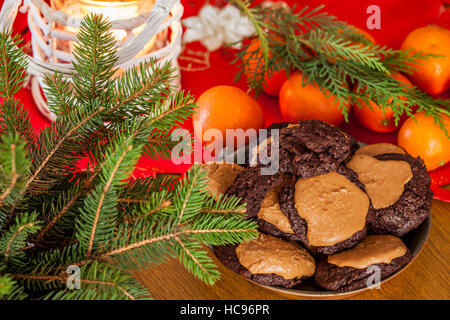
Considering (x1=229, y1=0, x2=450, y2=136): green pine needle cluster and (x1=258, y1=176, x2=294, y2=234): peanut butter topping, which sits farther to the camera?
(x1=229, y1=0, x2=450, y2=136): green pine needle cluster

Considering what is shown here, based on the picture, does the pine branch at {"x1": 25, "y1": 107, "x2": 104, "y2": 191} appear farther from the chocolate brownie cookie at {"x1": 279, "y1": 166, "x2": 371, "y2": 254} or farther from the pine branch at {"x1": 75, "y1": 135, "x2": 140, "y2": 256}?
the chocolate brownie cookie at {"x1": 279, "y1": 166, "x2": 371, "y2": 254}

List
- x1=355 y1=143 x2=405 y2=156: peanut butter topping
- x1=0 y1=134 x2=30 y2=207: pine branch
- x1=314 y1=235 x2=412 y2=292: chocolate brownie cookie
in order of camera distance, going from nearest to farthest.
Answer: x1=0 y1=134 x2=30 y2=207: pine branch < x1=314 y1=235 x2=412 y2=292: chocolate brownie cookie < x1=355 y1=143 x2=405 y2=156: peanut butter topping

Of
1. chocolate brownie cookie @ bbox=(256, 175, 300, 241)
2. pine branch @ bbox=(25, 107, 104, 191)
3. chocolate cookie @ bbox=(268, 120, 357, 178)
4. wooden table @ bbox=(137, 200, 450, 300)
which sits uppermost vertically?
pine branch @ bbox=(25, 107, 104, 191)

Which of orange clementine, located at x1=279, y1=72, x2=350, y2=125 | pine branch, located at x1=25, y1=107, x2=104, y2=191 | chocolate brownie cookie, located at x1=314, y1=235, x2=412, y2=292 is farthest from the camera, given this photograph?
orange clementine, located at x1=279, y1=72, x2=350, y2=125

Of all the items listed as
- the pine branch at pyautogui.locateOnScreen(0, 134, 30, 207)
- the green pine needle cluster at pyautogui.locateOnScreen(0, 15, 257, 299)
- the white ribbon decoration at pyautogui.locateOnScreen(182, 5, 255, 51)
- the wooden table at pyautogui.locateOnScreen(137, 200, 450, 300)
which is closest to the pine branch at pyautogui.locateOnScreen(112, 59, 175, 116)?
the green pine needle cluster at pyautogui.locateOnScreen(0, 15, 257, 299)

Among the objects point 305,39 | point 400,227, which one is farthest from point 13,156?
point 305,39

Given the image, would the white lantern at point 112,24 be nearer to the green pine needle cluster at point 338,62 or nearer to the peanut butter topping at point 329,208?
the green pine needle cluster at point 338,62

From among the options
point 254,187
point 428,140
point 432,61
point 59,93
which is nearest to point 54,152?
point 59,93

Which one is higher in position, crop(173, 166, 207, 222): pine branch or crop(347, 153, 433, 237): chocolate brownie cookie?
crop(173, 166, 207, 222): pine branch
